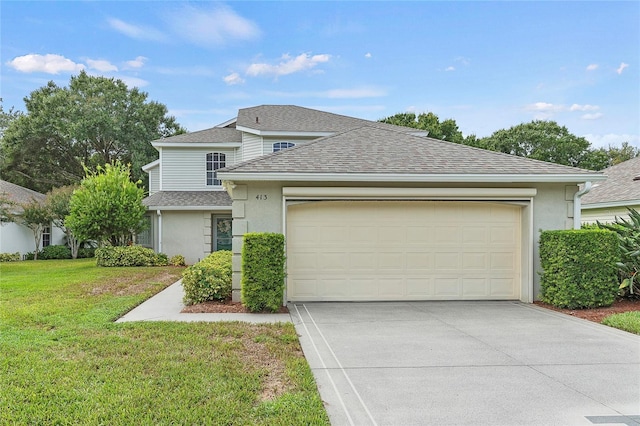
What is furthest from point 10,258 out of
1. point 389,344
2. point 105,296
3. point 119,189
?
point 389,344

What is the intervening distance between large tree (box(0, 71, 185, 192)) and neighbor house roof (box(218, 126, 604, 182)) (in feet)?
84.0

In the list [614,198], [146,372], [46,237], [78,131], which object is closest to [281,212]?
[146,372]

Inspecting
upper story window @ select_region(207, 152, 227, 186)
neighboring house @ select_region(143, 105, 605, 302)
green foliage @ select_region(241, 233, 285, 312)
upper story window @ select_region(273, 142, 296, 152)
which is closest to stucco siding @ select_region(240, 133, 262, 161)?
upper story window @ select_region(273, 142, 296, 152)

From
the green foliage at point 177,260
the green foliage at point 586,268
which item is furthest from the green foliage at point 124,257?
the green foliage at point 586,268

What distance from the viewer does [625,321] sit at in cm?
723

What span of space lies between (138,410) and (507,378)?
3776mm

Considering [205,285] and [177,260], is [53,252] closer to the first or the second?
[177,260]

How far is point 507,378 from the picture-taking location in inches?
187

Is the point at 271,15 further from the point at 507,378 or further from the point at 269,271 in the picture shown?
the point at 507,378

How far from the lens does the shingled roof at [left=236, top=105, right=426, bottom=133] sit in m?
18.3

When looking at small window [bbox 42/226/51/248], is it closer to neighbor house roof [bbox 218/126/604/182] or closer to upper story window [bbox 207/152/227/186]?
upper story window [bbox 207/152/227/186]

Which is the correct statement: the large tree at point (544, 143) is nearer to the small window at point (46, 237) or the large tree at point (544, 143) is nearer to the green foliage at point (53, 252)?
the green foliage at point (53, 252)

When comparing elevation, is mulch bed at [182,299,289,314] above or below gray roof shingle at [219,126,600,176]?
below

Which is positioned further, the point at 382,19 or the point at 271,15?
the point at 271,15
